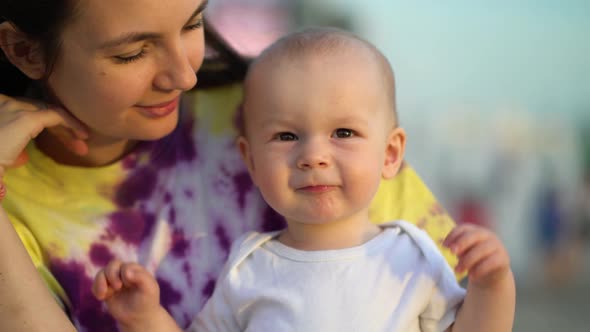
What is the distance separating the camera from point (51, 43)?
1.76m

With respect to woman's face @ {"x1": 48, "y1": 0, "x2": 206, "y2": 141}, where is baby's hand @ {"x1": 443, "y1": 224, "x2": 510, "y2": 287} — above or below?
below

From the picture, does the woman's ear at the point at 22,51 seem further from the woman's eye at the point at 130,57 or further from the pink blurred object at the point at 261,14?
the pink blurred object at the point at 261,14

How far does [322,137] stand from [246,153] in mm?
242

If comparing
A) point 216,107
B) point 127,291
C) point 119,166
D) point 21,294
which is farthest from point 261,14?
point 21,294

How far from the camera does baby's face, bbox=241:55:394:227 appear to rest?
1.63 m

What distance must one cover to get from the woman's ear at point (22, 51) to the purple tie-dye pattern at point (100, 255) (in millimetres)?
425

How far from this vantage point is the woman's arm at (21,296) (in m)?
1.56

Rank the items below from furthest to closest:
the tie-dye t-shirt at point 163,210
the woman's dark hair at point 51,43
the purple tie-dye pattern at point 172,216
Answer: the purple tie-dye pattern at point 172,216 → the tie-dye t-shirt at point 163,210 → the woman's dark hair at point 51,43

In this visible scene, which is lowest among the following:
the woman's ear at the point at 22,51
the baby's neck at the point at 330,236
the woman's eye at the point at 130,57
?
the baby's neck at the point at 330,236

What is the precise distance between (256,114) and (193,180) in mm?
330

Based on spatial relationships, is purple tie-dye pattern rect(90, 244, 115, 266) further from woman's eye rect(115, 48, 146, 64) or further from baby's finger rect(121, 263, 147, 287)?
woman's eye rect(115, 48, 146, 64)

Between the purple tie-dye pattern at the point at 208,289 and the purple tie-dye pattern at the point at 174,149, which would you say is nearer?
the purple tie-dye pattern at the point at 208,289

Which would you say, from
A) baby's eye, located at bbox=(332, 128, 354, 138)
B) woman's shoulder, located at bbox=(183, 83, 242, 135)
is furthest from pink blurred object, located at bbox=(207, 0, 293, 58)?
baby's eye, located at bbox=(332, 128, 354, 138)

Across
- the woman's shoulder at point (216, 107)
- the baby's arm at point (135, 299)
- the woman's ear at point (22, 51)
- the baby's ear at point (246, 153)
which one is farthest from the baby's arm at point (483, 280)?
the woman's ear at point (22, 51)
